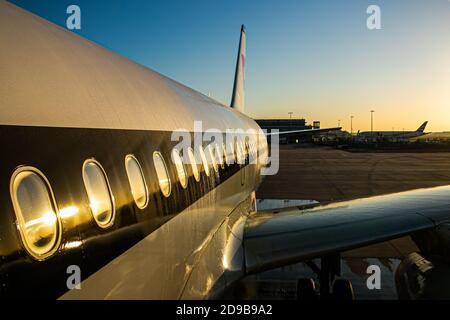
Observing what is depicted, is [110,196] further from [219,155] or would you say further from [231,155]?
[231,155]

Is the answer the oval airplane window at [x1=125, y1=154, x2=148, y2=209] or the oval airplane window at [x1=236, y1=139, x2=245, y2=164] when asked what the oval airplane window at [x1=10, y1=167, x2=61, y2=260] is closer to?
the oval airplane window at [x1=125, y1=154, x2=148, y2=209]

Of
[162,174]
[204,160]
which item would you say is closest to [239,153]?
[204,160]

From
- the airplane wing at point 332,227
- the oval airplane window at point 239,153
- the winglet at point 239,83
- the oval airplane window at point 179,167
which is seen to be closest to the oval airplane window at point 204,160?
the oval airplane window at point 179,167

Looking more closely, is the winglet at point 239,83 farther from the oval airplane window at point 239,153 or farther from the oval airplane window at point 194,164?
the oval airplane window at point 194,164

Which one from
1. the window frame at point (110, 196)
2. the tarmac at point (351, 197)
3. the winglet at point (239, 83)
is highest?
the winglet at point (239, 83)

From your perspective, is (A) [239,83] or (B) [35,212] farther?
(A) [239,83]

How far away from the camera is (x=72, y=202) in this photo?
2029mm

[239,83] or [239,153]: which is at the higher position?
[239,83]

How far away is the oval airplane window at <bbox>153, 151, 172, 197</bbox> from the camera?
333 centimetres

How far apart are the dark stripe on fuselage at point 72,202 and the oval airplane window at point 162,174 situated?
10 centimetres

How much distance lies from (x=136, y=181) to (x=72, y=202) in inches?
33.6

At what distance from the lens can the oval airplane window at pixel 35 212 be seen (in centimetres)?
167

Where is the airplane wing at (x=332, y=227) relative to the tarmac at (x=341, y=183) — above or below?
above
